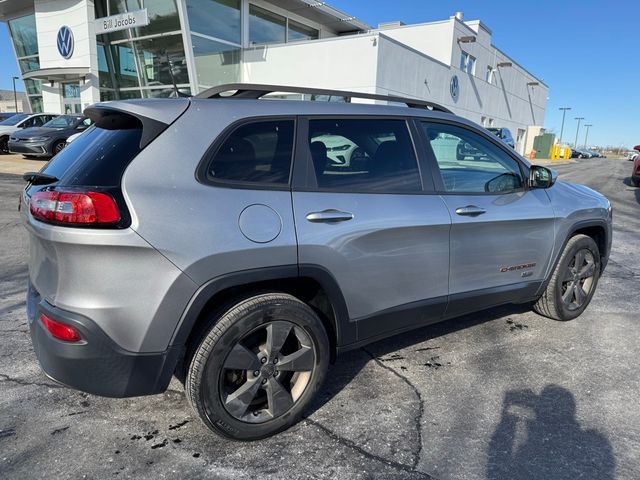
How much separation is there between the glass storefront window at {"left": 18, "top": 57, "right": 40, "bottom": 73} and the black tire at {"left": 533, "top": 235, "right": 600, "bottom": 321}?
2889cm

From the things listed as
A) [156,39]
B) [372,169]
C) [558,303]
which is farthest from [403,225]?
[156,39]

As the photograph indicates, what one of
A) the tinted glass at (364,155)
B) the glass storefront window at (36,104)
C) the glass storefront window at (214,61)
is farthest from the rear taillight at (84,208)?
the glass storefront window at (36,104)

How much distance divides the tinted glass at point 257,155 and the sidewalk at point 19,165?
44.1 ft

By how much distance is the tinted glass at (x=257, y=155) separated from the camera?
231 cm

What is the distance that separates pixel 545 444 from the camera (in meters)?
2.50

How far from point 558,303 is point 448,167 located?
5.83 ft

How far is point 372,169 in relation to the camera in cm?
283

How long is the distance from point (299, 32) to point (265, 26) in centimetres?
285

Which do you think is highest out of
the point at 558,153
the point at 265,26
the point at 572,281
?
the point at 265,26

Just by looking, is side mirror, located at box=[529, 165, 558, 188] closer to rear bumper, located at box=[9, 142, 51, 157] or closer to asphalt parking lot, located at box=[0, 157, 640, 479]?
asphalt parking lot, located at box=[0, 157, 640, 479]

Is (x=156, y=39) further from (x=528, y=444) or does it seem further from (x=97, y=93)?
(x=528, y=444)

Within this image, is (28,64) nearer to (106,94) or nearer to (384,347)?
(106,94)

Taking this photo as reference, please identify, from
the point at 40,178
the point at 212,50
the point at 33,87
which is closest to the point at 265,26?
the point at 212,50

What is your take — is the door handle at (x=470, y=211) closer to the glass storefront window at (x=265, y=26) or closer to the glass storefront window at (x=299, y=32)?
the glass storefront window at (x=265, y=26)
